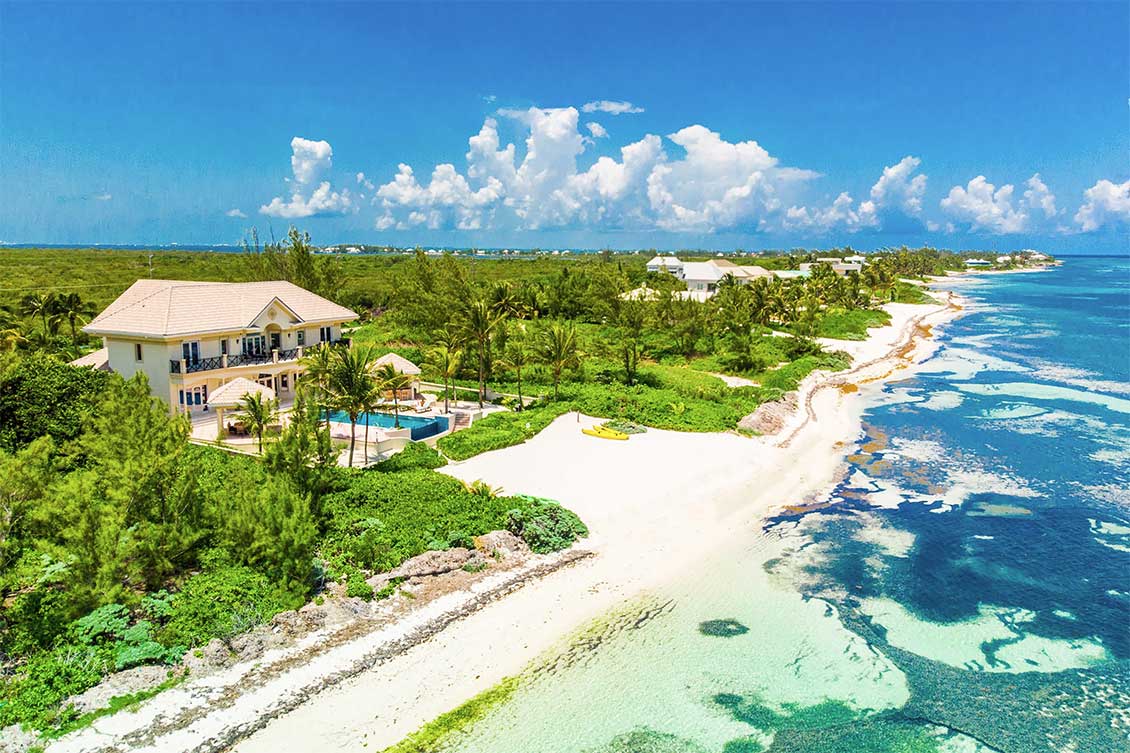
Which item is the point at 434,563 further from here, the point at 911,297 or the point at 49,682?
the point at 911,297

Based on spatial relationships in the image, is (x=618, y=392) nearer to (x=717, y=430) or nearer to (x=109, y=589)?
(x=717, y=430)

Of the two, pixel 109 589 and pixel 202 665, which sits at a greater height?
pixel 109 589

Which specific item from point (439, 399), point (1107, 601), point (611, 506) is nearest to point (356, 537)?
point (611, 506)

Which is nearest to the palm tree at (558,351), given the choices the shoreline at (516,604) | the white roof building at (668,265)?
the shoreline at (516,604)

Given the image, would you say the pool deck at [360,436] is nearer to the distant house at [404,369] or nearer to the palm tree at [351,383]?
the distant house at [404,369]

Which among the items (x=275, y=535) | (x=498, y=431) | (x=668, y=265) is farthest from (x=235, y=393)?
(x=668, y=265)
